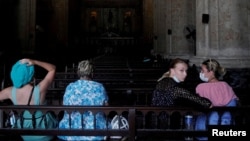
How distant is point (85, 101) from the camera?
357 cm

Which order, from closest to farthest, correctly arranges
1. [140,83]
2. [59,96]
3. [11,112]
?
[11,112] < [59,96] < [140,83]

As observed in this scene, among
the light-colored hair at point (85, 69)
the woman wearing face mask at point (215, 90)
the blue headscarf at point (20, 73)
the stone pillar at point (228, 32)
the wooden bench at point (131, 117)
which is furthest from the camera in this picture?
the stone pillar at point (228, 32)

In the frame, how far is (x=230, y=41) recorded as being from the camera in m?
8.30

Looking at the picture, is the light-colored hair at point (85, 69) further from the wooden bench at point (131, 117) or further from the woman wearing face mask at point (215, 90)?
the woman wearing face mask at point (215, 90)

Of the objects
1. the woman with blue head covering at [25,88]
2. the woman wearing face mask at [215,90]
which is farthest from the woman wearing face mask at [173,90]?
the woman with blue head covering at [25,88]

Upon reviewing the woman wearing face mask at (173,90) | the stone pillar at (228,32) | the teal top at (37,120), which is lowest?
the teal top at (37,120)

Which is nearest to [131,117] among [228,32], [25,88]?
[25,88]

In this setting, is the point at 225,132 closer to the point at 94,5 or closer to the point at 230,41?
the point at 230,41

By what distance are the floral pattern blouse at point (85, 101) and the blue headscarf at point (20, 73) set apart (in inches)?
15.9

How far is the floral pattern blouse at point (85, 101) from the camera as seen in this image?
138 inches

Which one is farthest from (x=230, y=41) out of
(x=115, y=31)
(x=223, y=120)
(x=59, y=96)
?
(x=115, y=31)

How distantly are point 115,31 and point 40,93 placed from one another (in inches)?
1041

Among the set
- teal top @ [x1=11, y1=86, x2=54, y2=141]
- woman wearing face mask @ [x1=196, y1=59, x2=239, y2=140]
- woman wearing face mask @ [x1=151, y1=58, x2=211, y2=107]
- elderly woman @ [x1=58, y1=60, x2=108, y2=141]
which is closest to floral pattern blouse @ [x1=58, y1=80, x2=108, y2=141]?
elderly woman @ [x1=58, y1=60, x2=108, y2=141]

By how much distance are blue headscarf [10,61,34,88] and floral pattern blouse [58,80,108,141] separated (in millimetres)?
405
